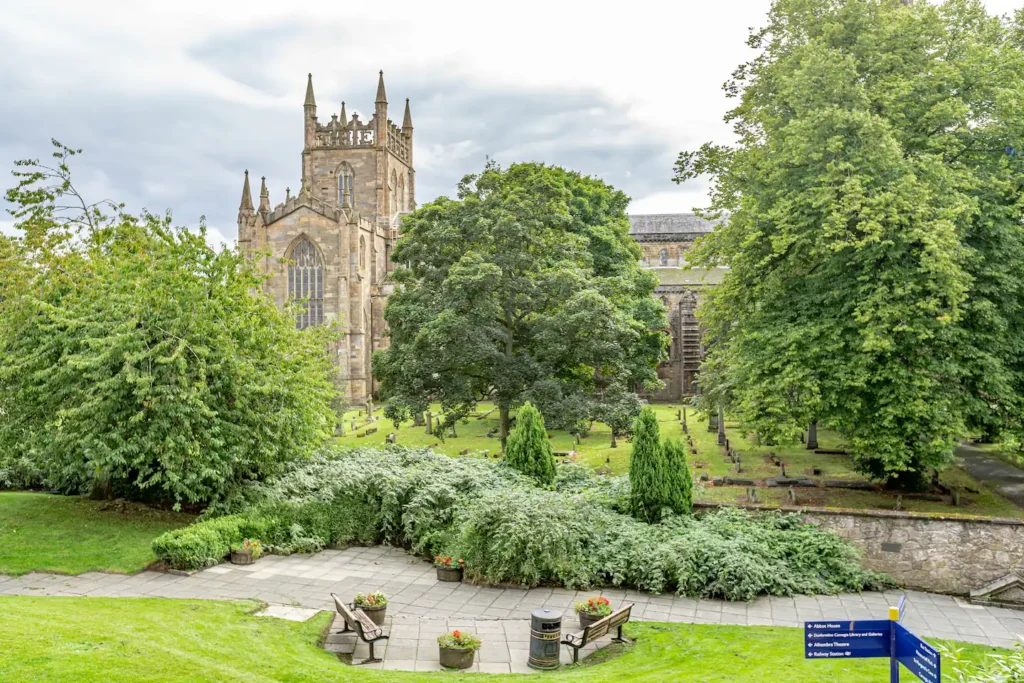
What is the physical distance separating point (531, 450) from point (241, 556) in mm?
7055

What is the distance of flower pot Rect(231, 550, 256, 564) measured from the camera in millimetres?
15836

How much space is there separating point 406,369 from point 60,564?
37.1 feet

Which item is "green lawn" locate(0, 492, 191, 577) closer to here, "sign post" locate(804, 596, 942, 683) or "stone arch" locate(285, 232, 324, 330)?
"sign post" locate(804, 596, 942, 683)

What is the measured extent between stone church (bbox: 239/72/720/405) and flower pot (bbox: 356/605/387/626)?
116 ft

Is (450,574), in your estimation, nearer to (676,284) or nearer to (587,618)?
(587,618)

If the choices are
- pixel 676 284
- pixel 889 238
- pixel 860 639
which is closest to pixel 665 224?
pixel 676 284

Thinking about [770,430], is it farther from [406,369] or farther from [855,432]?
[406,369]

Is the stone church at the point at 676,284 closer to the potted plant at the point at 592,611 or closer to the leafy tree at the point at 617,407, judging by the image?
the leafy tree at the point at 617,407

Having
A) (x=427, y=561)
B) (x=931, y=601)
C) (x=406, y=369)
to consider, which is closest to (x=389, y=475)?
(x=427, y=561)

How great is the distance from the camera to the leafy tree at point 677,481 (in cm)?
1702

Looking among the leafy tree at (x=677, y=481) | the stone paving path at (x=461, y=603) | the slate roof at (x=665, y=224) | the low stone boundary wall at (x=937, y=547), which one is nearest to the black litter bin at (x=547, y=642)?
the stone paving path at (x=461, y=603)

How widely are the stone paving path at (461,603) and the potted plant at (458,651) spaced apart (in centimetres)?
72

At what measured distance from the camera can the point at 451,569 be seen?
15.3 meters

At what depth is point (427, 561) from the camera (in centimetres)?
1670
